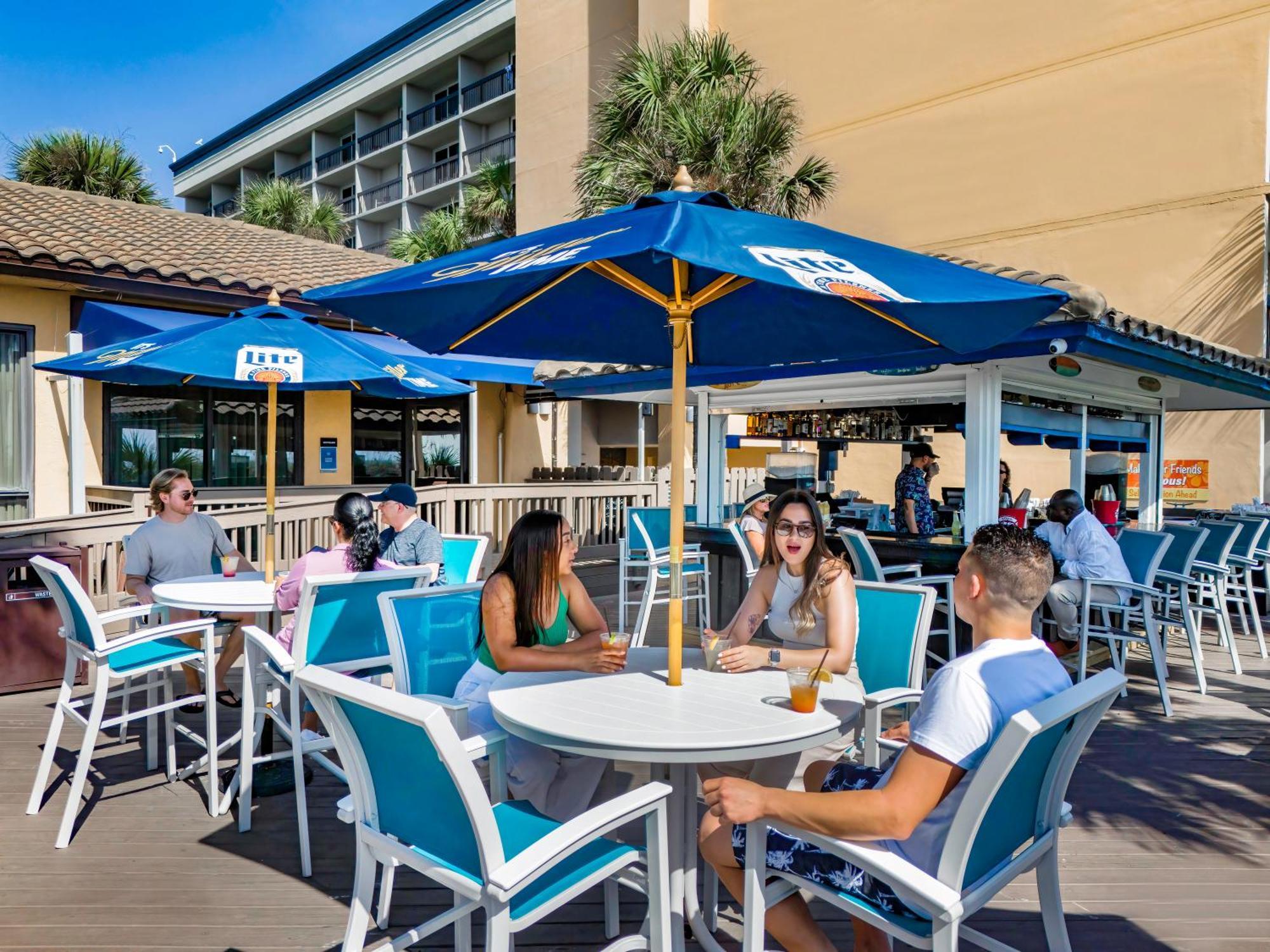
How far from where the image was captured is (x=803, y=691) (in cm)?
248

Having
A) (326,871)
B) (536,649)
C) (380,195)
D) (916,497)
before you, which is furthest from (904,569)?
(380,195)

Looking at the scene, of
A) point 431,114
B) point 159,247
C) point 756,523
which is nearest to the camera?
point 756,523

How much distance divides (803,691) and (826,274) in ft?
3.88

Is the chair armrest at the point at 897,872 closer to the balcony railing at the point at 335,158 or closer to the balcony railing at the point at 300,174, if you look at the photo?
the balcony railing at the point at 335,158

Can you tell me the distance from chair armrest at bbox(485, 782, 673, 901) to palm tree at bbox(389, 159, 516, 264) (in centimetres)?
2016

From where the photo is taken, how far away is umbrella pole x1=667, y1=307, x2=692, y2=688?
283cm

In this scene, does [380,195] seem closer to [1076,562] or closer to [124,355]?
[124,355]

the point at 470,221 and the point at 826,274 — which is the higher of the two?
the point at 470,221

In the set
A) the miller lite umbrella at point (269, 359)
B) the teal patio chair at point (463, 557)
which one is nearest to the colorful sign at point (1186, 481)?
the teal patio chair at point (463, 557)

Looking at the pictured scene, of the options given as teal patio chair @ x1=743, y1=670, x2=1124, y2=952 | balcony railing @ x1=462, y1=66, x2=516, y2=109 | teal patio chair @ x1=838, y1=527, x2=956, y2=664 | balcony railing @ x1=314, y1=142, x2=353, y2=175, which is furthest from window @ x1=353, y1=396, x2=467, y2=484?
balcony railing @ x1=314, y1=142, x2=353, y2=175

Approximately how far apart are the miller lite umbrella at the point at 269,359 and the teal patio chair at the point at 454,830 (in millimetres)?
2870

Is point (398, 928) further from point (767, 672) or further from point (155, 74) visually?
point (155, 74)

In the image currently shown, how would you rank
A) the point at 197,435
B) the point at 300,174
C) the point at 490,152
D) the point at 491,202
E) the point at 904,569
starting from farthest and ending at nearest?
the point at 300,174 < the point at 490,152 < the point at 491,202 < the point at 197,435 < the point at 904,569

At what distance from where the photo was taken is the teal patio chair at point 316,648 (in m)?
3.44
